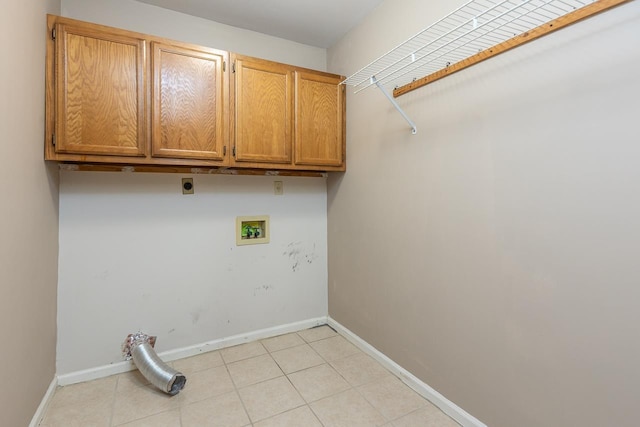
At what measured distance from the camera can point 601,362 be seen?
1.05 metres

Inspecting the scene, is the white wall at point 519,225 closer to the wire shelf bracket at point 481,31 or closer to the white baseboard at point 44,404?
the wire shelf bracket at point 481,31

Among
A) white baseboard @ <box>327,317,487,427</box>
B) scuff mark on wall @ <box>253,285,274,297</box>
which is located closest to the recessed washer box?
scuff mark on wall @ <box>253,285,274,297</box>

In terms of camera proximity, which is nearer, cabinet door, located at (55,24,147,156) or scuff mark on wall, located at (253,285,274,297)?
cabinet door, located at (55,24,147,156)

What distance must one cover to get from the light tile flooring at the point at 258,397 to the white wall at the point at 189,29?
221cm

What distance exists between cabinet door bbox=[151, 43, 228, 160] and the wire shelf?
0.95 m

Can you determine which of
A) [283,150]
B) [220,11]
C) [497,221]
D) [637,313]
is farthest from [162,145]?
[637,313]

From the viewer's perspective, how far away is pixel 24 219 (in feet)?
4.35

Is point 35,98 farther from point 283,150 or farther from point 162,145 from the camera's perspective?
point 283,150

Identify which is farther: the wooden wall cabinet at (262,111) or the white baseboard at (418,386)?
the wooden wall cabinet at (262,111)

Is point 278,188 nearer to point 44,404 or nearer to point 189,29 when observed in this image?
point 189,29

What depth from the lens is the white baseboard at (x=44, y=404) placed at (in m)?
1.47

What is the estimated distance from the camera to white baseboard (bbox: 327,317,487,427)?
1500 millimetres

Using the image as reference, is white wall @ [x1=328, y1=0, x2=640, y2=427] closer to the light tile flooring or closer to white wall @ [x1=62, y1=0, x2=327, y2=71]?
the light tile flooring

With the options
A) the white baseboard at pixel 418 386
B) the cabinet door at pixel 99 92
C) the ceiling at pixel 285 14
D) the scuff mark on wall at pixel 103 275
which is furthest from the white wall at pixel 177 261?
the ceiling at pixel 285 14
